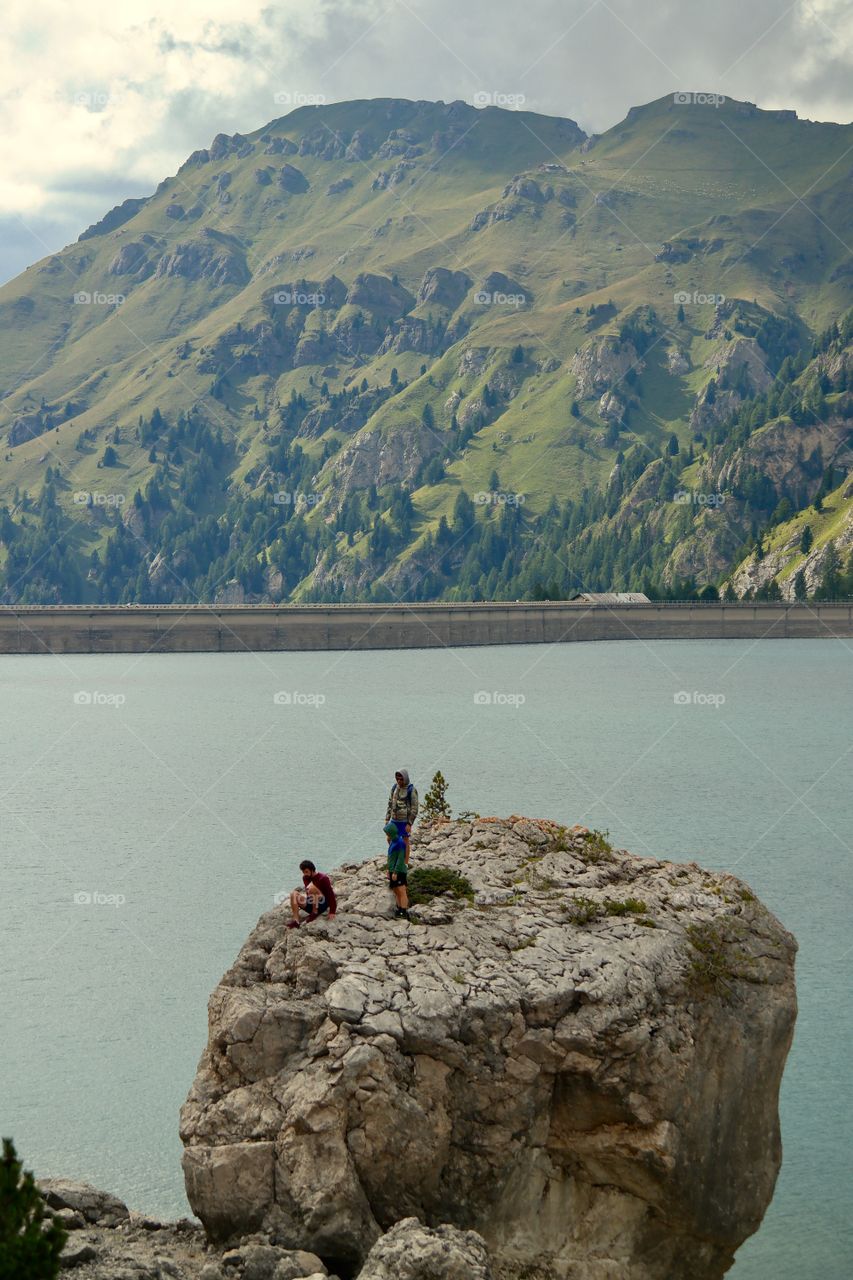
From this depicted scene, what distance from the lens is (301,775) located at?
98.7m

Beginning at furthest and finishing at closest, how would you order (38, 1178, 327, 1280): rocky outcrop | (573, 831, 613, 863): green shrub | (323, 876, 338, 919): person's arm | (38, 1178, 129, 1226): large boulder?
(573, 831, 613, 863): green shrub
(38, 1178, 129, 1226): large boulder
(323, 876, 338, 919): person's arm
(38, 1178, 327, 1280): rocky outcrop

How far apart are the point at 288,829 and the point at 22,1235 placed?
190 ft

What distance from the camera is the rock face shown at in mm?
22953

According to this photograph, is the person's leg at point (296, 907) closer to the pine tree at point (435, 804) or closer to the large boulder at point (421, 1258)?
the large boulder at point (421, 1258)

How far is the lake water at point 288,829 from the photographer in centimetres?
3538

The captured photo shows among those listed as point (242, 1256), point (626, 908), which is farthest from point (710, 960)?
point (242, 1256)

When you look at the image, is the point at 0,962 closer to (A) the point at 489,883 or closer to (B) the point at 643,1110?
(A) the point at 489,883

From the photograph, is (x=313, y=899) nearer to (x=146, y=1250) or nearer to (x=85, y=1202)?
(x=146, y=1250)

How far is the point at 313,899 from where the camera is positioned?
84.7ft

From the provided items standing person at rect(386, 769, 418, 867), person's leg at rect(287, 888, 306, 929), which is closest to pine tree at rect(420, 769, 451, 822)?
standing person at rect(386, 769, 418, 867)

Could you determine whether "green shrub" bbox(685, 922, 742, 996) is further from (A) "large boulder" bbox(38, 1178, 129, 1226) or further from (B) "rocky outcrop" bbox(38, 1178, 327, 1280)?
(A) "large boulder" bbox(38, 1178, 129, 1226)

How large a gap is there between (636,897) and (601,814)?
52355 millimetres

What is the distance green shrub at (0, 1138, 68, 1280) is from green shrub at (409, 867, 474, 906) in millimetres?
8889

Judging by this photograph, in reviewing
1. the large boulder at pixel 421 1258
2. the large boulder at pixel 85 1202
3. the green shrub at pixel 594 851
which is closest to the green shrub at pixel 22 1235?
the large boulder at pixel 421 1258
